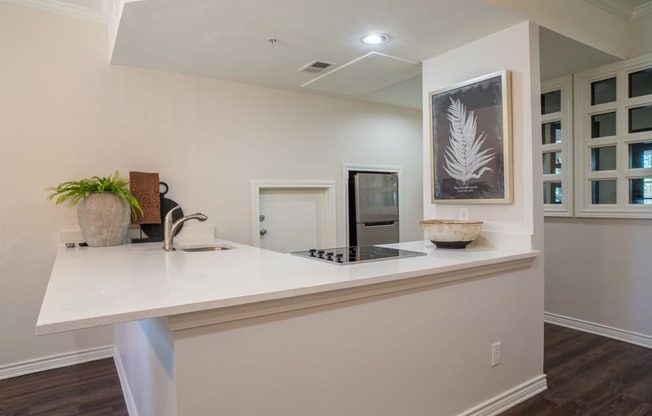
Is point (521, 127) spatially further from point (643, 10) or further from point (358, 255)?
point (643, 10)

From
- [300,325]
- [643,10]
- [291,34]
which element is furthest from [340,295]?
[643,10]

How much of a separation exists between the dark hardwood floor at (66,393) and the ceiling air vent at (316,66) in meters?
2.64

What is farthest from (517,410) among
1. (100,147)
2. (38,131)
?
(38,131)

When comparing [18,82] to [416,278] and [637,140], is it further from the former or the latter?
[637,140]

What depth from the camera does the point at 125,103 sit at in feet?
9.82

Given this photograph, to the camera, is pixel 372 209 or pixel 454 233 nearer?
pixel 454 233

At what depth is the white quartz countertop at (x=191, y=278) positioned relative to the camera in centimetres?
107

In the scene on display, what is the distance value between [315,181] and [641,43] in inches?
116

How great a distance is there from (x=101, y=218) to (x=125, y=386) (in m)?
1.10

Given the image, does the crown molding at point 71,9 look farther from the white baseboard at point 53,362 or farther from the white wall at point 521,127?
the white wall at point 521,127

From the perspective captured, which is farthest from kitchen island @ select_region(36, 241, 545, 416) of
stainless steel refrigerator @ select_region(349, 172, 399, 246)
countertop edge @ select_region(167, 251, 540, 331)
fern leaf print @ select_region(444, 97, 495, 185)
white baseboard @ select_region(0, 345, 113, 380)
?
stainless steel refrigerator @ select_region(349, 172, 399, 246)

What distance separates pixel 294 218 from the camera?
13.0ft

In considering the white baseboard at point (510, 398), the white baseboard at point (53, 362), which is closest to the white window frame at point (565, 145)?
the white baseboard at point (510, 398)

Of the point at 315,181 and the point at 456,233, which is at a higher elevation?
the point at 315,181
